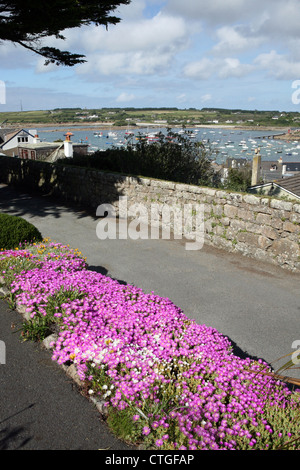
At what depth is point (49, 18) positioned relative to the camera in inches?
454

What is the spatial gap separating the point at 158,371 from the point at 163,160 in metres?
11.7

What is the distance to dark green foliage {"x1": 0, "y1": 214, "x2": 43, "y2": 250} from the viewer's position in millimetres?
8289

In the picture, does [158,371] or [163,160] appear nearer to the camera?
[158,371]

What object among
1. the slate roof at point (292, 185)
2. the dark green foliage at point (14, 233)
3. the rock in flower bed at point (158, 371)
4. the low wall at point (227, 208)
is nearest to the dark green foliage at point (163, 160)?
the low wall at point (227, 208)

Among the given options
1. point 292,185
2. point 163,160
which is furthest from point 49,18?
point 292,185

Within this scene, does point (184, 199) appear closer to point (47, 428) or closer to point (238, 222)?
point (238, 222)

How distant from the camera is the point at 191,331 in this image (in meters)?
4.95

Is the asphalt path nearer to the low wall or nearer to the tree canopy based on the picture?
the low wall

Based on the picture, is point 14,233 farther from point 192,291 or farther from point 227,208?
point 227,208

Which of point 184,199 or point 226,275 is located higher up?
point 184,199

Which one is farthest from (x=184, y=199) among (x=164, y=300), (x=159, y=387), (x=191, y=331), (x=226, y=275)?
(x=159, y=387)

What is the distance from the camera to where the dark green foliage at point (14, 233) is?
326 inches

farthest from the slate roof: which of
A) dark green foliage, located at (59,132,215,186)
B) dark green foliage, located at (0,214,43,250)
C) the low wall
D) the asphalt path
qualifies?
dark green foliage, located at (0,214,43,250)

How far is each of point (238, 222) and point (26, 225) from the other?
500cm
